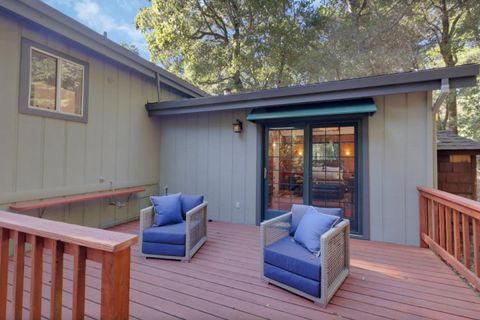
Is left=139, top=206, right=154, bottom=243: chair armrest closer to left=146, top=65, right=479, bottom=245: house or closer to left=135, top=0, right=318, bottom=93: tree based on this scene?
left=146, top=65, right=479, bottom=245: house

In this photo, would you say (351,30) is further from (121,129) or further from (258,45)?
(121,129)

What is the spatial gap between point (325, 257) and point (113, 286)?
1743 millimetres

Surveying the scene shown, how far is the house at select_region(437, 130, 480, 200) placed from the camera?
4.89 metres

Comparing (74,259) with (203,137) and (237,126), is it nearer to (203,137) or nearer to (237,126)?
(237,126)

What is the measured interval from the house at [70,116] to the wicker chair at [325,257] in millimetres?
3262

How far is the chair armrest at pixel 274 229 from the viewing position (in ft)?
8.95

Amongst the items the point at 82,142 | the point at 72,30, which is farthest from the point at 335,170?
the point at 72,30

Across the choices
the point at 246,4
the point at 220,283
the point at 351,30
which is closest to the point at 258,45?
the point at 246,4

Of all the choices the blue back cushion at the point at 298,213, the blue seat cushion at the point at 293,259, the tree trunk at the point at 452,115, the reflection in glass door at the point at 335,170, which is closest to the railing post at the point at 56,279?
the blue seat cushion at the point at 293,259

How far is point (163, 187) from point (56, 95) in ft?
9.29

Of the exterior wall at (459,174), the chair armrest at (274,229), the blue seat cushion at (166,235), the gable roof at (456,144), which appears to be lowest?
the blue seat cushion at (166,235)

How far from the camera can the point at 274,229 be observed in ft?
9.48

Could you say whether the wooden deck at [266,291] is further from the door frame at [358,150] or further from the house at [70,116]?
the house at [70,116]

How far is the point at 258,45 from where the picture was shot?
9.30 meters
